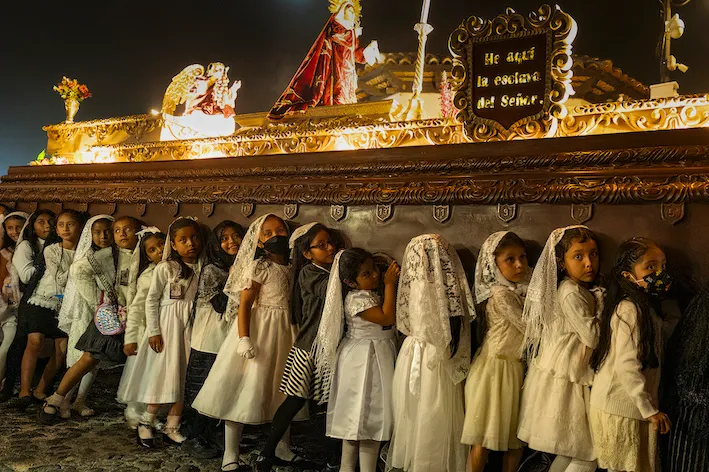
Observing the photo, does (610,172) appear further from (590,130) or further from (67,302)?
(67,302)

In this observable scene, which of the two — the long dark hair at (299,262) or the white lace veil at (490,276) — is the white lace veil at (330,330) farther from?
the white lace veil at (490,276)

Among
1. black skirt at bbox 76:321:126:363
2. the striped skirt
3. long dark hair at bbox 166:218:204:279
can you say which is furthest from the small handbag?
the striped skirt

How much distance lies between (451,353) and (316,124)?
8.54 feet

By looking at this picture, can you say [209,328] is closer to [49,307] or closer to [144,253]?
[144,253]

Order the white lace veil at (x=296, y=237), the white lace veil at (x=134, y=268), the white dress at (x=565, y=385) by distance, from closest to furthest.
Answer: the white dress at (x=565, y=385) < the white lace veil at (x=296, y=237) < the white lace veil at (x=134, y=268)

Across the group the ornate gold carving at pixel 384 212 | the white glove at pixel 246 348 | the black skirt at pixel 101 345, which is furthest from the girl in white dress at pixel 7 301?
the ornate gold carving at pixel 384 212

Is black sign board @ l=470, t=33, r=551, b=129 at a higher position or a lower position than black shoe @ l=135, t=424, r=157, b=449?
higher

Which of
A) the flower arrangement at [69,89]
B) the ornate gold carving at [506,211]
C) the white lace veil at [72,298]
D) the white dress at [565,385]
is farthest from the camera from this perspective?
the flower arrangement at [69,89]

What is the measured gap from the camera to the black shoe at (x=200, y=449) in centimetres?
396

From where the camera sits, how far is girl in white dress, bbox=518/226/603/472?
297 cm

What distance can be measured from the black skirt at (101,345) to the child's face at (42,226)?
54.8 inches

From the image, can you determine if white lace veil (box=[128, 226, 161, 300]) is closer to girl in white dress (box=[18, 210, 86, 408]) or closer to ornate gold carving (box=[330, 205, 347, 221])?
girl in white dress (box=[18, 210, 86, 408])

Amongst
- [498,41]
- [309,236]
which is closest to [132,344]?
[309,236]

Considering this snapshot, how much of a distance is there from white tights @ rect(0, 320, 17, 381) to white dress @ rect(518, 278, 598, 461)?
14.0 ft
